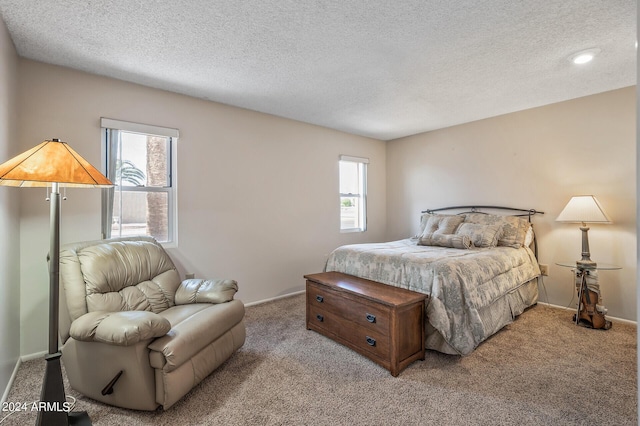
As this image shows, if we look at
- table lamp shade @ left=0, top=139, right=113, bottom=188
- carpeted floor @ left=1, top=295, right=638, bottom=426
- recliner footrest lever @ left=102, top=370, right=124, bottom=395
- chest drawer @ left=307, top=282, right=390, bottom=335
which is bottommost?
carpeted floor @ left=1, top=295, right=638, bottom=426

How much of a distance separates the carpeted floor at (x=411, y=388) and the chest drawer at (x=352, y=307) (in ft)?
0.96

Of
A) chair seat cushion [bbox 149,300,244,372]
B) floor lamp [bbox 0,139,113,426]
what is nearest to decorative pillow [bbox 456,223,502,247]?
chair seat cushion [bbox 149,300,244,372]

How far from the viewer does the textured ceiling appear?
1850mm

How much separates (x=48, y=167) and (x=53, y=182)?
74mm

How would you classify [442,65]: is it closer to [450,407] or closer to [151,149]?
[450,407]

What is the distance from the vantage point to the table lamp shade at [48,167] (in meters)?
1.38

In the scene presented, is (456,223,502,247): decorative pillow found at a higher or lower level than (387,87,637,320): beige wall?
lower

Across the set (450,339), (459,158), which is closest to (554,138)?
(459,158)

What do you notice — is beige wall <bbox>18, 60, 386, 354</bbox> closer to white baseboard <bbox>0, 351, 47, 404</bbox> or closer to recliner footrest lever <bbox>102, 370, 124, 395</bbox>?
white baseboard <bbox>0, 351, 47, 404</bbox>

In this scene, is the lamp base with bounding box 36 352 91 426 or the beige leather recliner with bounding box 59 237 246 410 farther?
the beige leather recliner with bounding box 59 237 246 410

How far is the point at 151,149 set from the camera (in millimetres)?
3066

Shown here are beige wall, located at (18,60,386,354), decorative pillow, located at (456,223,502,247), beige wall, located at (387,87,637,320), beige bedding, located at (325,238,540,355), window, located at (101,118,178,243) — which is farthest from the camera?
decorative pillow, located at (456,223,502,247)

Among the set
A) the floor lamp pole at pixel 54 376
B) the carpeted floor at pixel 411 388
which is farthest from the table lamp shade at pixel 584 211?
the floor lamp pole at pixel 54 376

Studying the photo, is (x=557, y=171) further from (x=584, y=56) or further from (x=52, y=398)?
(x=52, y=398)
